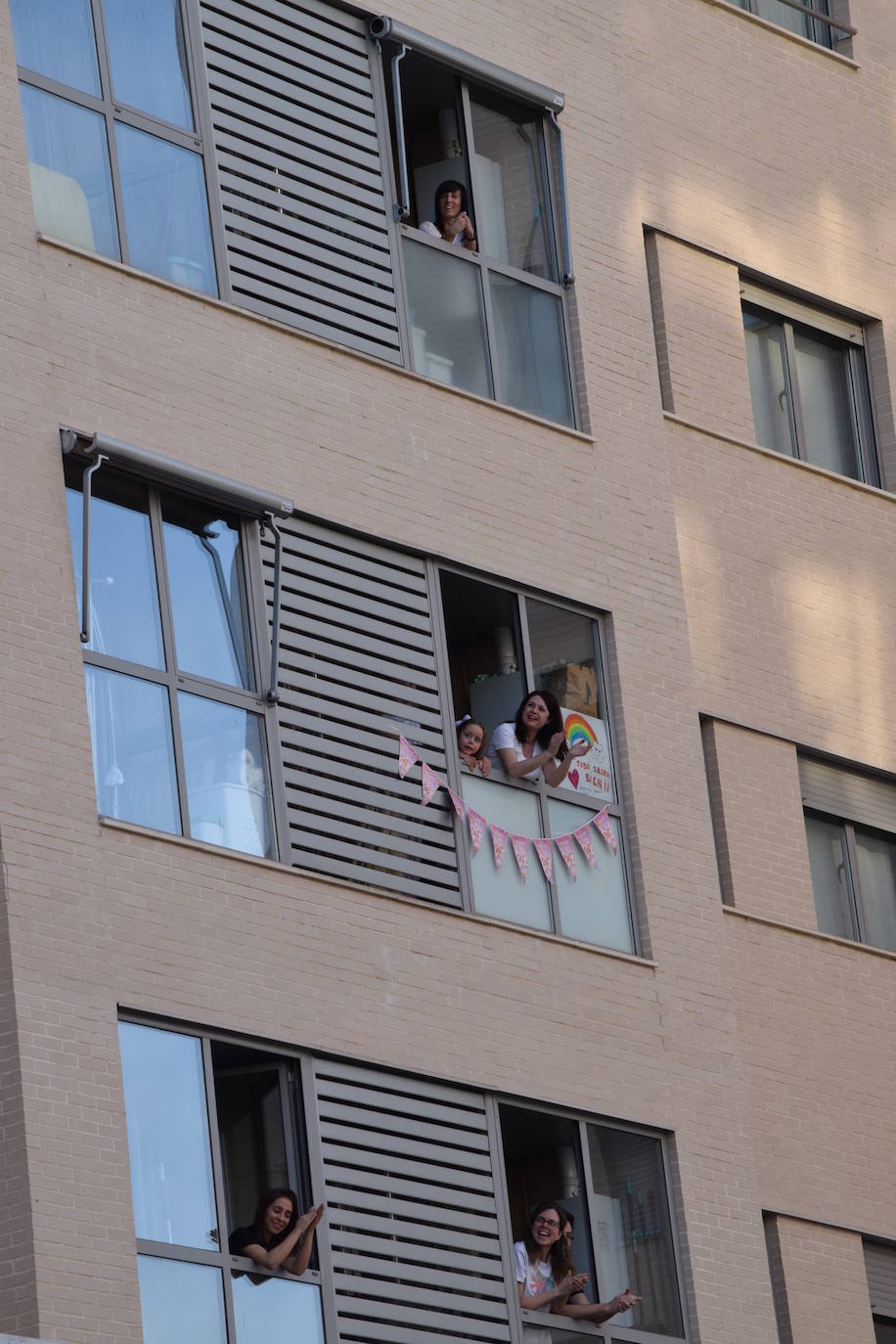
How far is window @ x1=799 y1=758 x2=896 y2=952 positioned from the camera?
1001 inches

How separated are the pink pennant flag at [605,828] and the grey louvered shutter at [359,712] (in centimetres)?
150

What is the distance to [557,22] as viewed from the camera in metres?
24.9

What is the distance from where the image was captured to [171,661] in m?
20.2

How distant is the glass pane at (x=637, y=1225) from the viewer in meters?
21.7

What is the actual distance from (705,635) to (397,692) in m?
3.75

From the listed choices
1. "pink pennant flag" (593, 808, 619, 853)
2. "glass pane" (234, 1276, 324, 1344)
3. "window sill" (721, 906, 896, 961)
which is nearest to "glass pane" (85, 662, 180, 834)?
"glass pane" (234, 1276, 324, 1344)

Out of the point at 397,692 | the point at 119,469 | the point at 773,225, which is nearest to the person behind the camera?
the point at 119,469

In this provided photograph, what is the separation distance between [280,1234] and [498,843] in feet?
12.5

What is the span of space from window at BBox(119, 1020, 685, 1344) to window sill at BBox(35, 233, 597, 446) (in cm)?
488

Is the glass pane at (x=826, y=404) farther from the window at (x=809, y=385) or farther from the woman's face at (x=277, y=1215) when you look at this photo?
the woman's face at (x=277, y=1215)

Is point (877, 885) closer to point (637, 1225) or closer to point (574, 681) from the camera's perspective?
point (574, 681)

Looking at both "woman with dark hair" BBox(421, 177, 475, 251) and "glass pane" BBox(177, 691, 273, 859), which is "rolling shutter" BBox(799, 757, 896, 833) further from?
"glass pane" BBox(177, 691, 273, 859)

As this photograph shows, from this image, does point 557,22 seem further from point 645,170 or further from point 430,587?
point 430,587

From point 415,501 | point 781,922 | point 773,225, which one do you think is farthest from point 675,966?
point 773,225
